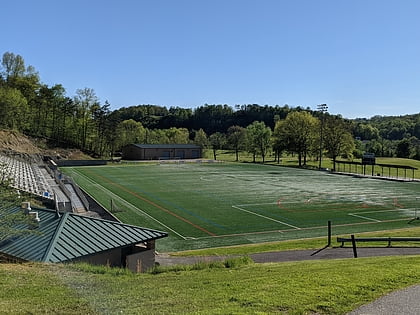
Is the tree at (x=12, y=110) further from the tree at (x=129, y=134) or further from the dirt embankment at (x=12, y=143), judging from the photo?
the tree at (x=129, y=134)

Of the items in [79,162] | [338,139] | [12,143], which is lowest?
[79,162]

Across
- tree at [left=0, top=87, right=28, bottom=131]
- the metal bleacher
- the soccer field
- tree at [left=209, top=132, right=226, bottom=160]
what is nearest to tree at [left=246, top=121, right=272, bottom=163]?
tree at [left=209, top=132, right=226, bottom=160]

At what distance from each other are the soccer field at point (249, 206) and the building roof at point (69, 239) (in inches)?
Result: 309

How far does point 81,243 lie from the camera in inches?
544

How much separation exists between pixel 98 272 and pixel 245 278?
3943 mm

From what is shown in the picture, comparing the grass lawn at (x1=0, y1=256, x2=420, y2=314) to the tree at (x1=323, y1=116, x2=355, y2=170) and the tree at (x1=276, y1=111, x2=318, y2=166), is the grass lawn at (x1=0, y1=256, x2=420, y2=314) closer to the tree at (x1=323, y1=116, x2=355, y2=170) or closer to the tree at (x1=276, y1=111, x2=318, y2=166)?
the tree at (x1=323, y1=116, x2=355, y2=170)

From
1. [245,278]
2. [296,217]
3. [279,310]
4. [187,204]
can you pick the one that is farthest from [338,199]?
[279,310]

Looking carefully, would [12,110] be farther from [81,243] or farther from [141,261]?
[81,243]

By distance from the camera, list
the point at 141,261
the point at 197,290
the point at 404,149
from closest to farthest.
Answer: the point at 197,290
the point at 141,261
the point at 404,149

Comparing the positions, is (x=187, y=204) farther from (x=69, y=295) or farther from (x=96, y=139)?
(x=96, y=139)

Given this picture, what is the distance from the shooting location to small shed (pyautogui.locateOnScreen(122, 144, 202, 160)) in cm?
9600

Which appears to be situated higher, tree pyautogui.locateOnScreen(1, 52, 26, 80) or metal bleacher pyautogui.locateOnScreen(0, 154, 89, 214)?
tree pyautogui.locateOnScreen(1, 52, 26, 80)

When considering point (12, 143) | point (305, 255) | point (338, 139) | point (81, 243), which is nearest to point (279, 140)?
point (338, 139)

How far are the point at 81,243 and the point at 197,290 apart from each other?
6.11 m
